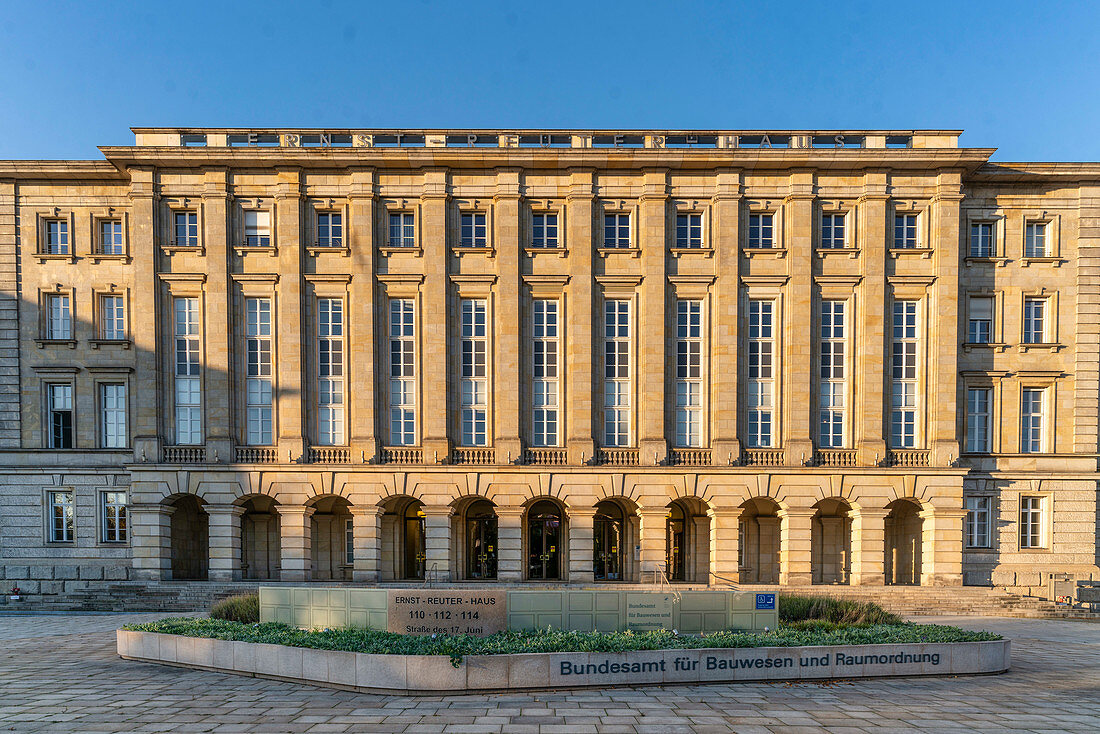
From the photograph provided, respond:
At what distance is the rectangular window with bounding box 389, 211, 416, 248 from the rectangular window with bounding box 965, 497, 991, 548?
31514 mm

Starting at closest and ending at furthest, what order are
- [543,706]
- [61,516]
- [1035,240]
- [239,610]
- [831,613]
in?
[543,706] < [831,613] < [239,610] < [61,516] < [1035,240]

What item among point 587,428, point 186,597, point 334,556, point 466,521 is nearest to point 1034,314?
point 587,428

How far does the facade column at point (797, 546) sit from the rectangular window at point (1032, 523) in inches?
463

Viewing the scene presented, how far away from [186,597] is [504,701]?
69.2ft

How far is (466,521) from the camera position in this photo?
104 ft

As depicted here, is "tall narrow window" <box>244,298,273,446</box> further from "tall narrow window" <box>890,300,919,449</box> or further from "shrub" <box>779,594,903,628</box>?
"tall narrow window" <box>890,300,919,449</box>

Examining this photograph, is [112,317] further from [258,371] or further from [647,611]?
[647,611]

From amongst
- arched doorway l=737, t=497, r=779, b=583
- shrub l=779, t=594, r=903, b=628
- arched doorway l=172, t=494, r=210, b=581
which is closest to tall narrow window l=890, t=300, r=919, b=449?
arched doorway l=737, t=497, r=779, b=583

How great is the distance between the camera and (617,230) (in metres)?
31.4

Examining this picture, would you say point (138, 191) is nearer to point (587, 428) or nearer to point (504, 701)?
point (587, 428)

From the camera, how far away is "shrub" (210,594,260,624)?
18.1m

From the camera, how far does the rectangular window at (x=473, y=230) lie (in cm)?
3128

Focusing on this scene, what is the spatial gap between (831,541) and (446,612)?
23987 millimetres

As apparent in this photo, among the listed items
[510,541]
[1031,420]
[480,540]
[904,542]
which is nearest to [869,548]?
[904,542]
